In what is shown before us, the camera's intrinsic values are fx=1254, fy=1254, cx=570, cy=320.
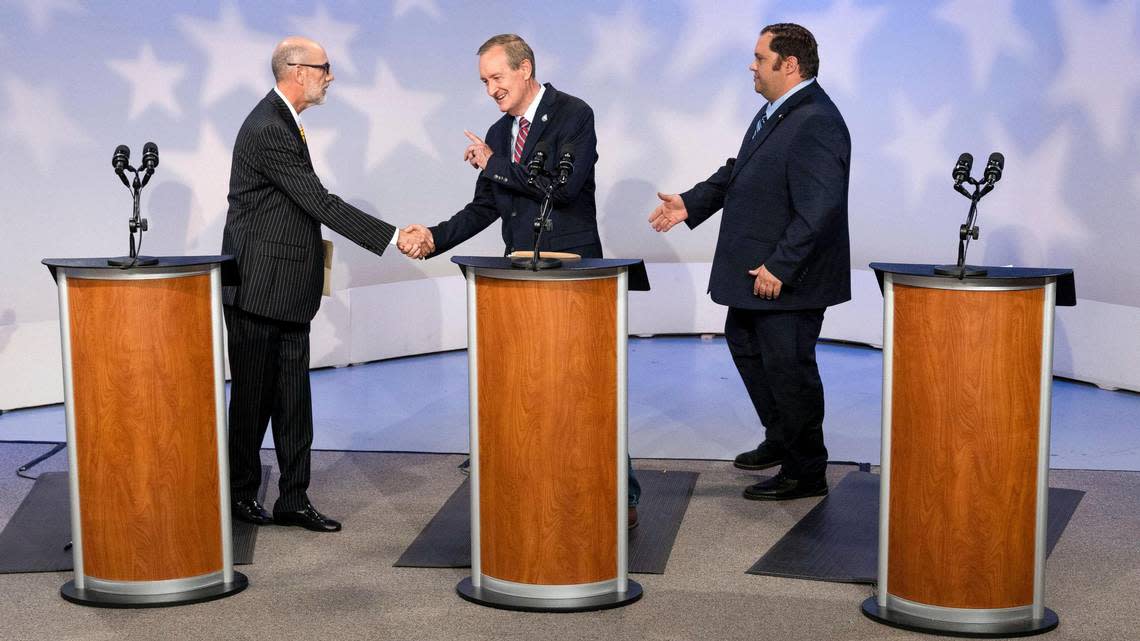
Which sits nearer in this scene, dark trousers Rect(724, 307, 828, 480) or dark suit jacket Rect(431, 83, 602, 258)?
dark suit jacket Rect(431, 83, 602, 258)

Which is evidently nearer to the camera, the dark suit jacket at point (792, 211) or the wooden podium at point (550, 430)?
the wooden podium at point (550, 430)

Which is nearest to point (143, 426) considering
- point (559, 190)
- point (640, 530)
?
point (559, 190)

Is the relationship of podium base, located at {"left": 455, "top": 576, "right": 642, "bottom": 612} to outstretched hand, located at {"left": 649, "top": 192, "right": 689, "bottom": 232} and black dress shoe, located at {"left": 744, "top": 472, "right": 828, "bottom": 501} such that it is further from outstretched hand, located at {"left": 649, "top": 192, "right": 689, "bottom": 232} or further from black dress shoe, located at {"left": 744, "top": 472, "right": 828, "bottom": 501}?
outstretched hand, located at {"left": 649, "top": 192, "right": 689, "bottom": 232}

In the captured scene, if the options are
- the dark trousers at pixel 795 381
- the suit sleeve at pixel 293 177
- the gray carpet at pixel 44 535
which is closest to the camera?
the gray carpet at pixel 44 535

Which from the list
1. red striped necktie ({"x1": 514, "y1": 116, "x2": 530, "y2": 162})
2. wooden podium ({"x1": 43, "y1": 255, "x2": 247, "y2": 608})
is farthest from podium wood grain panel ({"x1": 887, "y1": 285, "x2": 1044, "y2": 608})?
wooden podium ({"x1": 43, "y1": 255, "x2": 247, "y2": 608})

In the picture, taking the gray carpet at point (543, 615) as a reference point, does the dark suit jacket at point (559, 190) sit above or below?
above

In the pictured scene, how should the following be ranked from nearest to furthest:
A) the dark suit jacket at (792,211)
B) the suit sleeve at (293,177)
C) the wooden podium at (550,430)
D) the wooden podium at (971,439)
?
the wooden podium at (971,439), the wooden podium at (550,430), the suit sleeve at (293,177), the dark suit jacket at (792,211)

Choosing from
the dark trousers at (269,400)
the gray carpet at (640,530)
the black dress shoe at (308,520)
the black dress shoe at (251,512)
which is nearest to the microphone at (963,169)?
the gray carpet at (640,530)

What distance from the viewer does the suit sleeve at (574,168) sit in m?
3.94

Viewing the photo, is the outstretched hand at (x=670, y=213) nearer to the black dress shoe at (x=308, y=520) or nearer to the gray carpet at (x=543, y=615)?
the gray carpet at (x=543, y=615)

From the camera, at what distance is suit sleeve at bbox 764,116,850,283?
4137 mm

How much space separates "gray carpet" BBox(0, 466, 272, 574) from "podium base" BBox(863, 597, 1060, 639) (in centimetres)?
185

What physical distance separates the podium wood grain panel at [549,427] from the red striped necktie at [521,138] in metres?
0.98

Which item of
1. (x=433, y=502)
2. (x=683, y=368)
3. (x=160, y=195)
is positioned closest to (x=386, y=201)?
(x=160, y=195)
